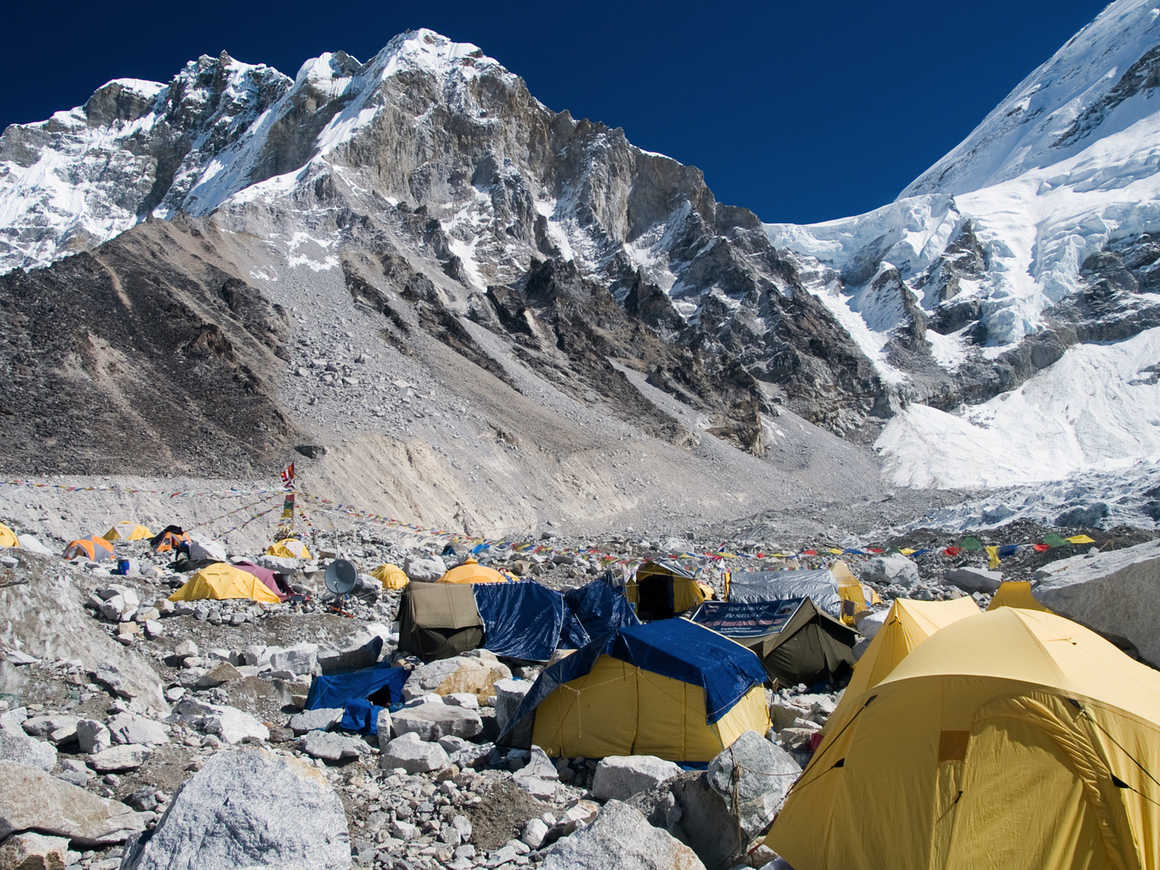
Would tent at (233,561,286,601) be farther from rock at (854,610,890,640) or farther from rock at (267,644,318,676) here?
rock at (854,610,890,640)

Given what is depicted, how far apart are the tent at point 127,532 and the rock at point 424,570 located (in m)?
9.35

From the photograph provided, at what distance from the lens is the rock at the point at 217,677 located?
9492 millimetres

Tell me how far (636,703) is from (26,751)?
5.53 metres

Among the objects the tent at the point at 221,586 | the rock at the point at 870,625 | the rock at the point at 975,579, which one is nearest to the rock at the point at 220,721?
the tent at the point at 221,586

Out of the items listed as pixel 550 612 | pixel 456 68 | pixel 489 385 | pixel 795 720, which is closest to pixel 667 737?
pixel 795 720

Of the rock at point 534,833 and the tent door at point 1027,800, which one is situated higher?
the tent door at point 1027,800

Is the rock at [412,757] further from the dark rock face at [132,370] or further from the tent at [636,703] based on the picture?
the dark rock face at [132,370]

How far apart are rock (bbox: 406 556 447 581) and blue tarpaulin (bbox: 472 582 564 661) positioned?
5312 mm

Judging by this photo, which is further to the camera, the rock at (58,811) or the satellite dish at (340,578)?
the satellite dish at (340,578)

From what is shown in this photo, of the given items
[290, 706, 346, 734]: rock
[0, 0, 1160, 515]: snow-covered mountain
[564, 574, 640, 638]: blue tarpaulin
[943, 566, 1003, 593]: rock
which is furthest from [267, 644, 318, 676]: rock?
[0, 0, 1160, 515]: snow-covered mountain

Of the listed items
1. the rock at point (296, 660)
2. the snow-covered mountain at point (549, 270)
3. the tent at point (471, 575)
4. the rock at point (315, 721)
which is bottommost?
the rock at point (296, 660)

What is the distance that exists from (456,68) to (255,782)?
4223 inches

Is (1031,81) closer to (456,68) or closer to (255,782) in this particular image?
(456,68)

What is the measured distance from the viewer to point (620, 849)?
449cm
